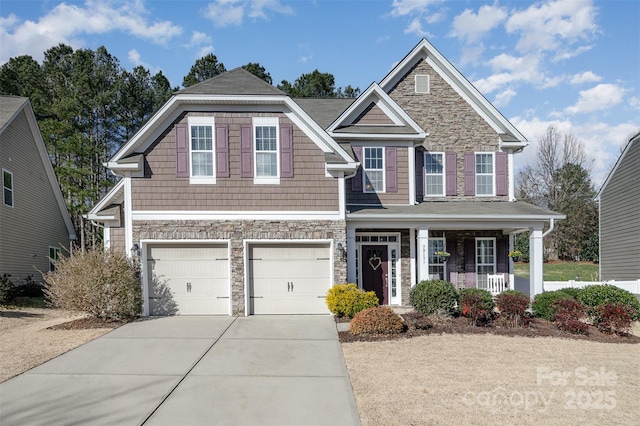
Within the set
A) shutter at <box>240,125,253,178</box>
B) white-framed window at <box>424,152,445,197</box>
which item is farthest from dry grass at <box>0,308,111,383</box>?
white-framed window at <box>424,152,445,197</box>

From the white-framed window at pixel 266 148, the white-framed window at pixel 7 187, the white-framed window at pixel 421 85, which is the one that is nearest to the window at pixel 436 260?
the white-framed window at pixel 421 85

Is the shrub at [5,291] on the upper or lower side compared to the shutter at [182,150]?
lower

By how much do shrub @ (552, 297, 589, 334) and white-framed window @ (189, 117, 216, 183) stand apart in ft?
32.1

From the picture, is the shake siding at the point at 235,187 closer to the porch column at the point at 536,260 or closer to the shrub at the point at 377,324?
the shrub at the point at 377,324

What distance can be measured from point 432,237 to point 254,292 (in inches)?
257

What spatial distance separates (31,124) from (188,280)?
12286 millimetres

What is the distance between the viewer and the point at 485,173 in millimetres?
14984

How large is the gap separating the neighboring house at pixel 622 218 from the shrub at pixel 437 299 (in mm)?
12063

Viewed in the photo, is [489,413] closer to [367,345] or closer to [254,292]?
[367,345]

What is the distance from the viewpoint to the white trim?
11742 mm

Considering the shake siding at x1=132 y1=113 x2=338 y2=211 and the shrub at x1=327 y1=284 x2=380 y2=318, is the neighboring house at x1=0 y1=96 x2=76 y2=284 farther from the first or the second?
the shrub at x1=327 y1=284 x2=380 y2=318

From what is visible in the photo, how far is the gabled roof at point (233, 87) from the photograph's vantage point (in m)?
11.8

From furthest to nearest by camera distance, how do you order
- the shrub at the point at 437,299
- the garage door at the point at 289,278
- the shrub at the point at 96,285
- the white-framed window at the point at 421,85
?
the white-framed window at the point at 421,85, the garage door at the point at 289,278, the shrub at the point at 437,299, the shrub at the point at 96,285

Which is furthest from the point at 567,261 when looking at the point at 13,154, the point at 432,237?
the point at 13,154
